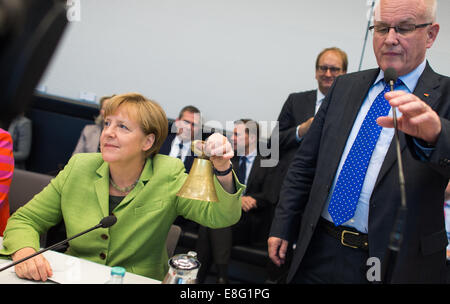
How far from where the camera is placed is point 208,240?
340 centimetres

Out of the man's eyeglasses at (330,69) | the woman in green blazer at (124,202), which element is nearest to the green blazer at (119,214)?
the woman in green blazer at (124,202)

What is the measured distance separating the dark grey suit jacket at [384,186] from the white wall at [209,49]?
228 cm

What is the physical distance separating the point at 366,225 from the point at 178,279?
77cm

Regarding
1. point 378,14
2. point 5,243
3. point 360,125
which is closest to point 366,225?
point 360,125

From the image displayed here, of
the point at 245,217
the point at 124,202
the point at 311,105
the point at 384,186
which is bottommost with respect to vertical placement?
the point at 245,217

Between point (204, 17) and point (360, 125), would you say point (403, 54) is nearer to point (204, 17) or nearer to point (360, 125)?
point (360, 125)

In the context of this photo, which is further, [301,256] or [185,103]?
[185,103]

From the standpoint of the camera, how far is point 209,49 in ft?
15.2

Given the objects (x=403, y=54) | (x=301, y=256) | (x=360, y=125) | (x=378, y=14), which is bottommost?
(x=301, y=256)

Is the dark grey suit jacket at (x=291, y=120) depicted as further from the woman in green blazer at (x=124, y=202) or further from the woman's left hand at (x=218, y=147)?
the woman's left hand at (x=218, y=147)

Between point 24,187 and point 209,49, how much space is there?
2.89 m

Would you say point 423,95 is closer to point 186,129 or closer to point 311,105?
point 311,105

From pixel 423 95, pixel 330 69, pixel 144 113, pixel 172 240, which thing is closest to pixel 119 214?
pixel 172 240

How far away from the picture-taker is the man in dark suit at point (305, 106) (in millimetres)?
3100
